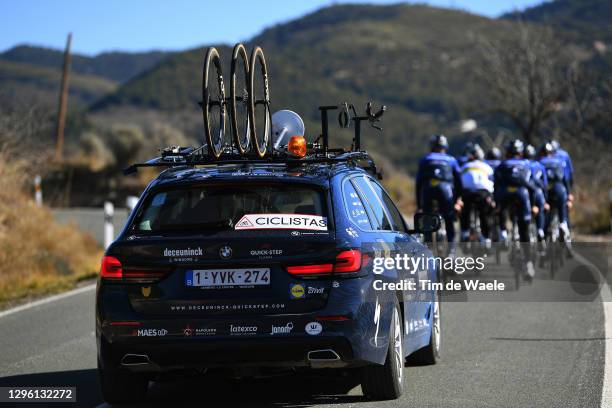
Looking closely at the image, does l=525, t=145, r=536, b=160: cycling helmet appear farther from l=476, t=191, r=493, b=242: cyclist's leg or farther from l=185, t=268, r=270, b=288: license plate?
l=185, t=268, r=270, b=288: license plate

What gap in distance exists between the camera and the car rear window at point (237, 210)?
7.60m

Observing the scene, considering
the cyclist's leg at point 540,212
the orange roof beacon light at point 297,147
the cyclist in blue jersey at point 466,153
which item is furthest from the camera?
the cyclist in blue jersey at point 466,153

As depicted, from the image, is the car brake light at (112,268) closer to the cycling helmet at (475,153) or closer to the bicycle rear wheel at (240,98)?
the bicycle rear wheel at (240,98)

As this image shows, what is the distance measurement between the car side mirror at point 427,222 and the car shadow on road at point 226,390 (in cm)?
135

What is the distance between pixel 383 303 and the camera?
789 cm

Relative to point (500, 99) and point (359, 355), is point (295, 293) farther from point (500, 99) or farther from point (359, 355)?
point (500, 99)

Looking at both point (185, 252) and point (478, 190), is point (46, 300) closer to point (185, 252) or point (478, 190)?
point (478, 190)

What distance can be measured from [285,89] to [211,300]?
121 m

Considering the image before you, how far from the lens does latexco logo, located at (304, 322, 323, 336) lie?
24.2 ft

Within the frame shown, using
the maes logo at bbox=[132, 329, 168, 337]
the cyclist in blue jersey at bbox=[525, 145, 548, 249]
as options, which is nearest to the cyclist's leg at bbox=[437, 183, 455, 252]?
the cyclist in blue jersey at bbox=[525, 145, 548, 249]

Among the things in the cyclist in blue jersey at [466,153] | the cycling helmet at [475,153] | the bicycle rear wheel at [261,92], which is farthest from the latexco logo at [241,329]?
the cyclist in blue jersey at [466,153]

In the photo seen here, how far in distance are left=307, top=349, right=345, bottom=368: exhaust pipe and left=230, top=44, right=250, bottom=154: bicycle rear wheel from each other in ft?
7.24

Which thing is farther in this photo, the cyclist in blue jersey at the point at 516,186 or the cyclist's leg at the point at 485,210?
the cyclist's leg at the point at 485,210

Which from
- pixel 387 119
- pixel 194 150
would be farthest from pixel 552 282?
pixel 387 119
